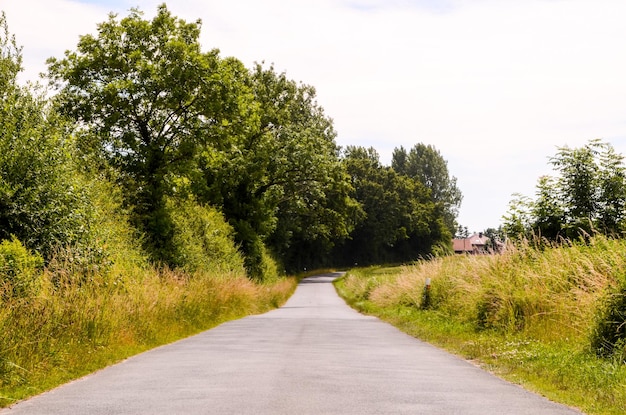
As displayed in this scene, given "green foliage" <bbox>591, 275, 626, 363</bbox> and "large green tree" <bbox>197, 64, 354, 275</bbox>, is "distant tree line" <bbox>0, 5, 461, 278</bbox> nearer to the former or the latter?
"large green tree" <bbox>197, 64, 354, 275</bbox>

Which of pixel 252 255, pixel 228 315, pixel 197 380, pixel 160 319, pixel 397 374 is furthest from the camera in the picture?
pixel 252 255

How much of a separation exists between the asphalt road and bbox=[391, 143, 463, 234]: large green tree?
136906 millimetres

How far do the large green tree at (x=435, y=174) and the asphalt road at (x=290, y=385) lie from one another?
136906 millimetres

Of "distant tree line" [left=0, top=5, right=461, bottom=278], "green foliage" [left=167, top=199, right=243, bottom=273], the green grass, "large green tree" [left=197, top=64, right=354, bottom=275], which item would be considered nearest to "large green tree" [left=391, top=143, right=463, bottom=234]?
"distant tree line" [left=0, top=5, right=461, bottom=278]

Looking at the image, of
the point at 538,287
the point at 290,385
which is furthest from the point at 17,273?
the point at 538,287

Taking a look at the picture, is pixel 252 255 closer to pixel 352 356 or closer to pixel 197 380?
pixel 352 356

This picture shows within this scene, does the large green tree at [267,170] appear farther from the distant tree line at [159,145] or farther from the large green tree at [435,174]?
the large green tree at [435,174]

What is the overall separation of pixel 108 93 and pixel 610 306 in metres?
28.8

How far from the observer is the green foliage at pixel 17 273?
1433cm

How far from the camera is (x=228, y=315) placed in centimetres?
3155

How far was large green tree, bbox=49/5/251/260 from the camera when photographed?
3744 centimetres

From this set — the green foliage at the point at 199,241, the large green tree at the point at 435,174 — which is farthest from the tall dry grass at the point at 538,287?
the large green tree at the point at 435,174

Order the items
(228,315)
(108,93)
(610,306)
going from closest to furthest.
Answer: (610,306) < (228,315) < (108,93)

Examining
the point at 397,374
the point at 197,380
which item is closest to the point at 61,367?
the point at 197,380
